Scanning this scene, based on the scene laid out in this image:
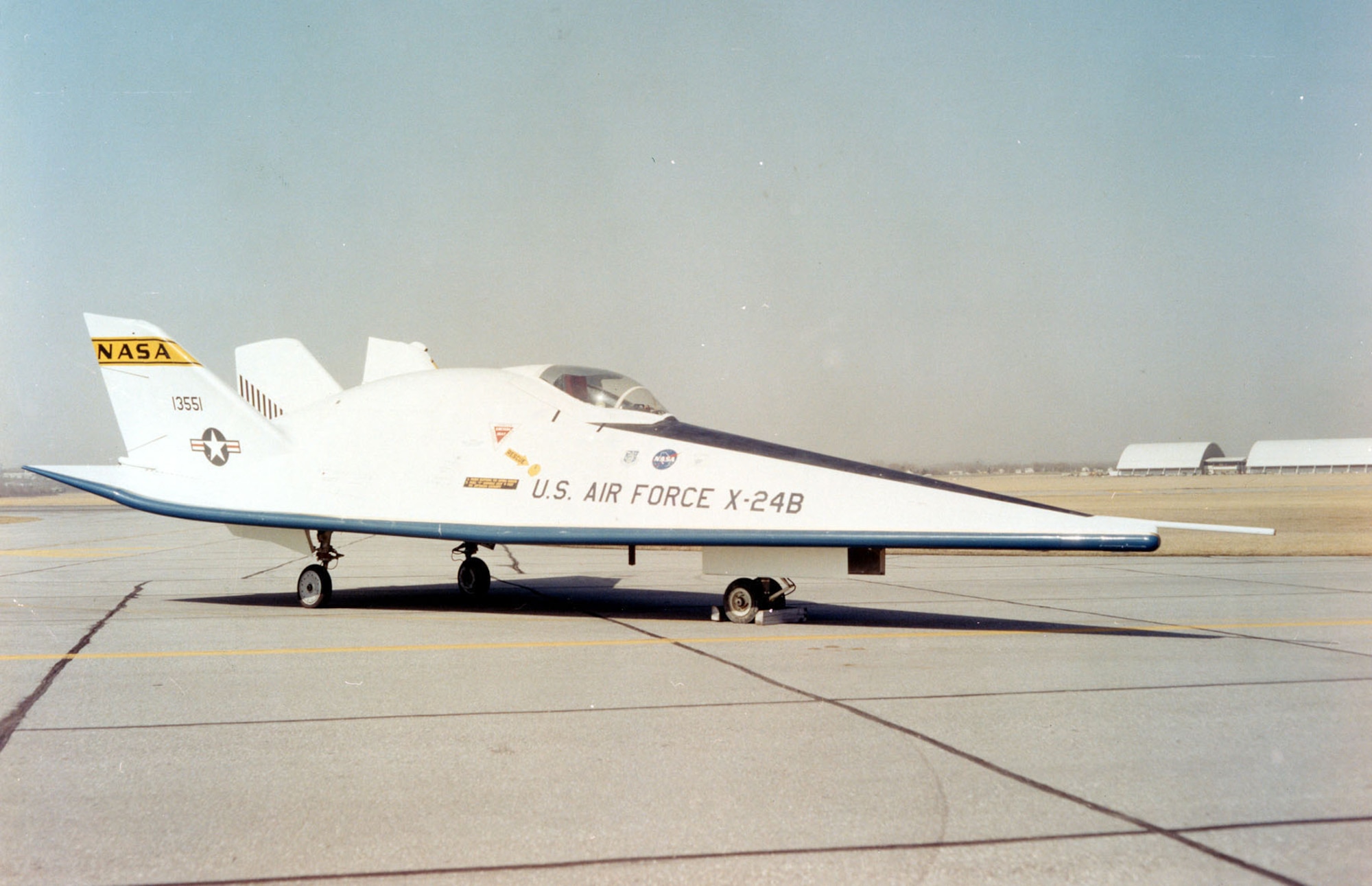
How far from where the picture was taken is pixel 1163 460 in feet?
391

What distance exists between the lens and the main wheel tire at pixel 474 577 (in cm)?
1349

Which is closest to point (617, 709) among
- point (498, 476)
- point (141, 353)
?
point (498, 476)

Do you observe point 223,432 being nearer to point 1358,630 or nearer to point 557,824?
point 557,824

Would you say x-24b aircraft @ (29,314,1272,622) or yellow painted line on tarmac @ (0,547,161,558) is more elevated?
x-24b aircraft @ (29,314,1272,622)

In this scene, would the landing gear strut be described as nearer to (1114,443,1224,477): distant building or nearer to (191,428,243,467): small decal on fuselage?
(191,428,243,467): small decal on fuselage

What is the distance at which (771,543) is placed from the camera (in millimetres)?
9758

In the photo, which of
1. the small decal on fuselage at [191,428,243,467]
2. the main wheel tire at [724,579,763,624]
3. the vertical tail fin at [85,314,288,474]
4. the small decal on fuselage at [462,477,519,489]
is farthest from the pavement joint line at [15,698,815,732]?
the small decal on fuselage at [191,428,243,467]

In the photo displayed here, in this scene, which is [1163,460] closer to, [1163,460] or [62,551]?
[1163,460]

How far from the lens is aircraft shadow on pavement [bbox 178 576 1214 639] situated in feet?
33.9

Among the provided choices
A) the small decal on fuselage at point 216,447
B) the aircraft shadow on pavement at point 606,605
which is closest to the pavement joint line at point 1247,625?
the aircraft shadow on pavement at point 606,605

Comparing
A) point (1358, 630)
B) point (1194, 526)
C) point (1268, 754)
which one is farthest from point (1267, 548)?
point (1268, 754)

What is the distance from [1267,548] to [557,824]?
71.1ft

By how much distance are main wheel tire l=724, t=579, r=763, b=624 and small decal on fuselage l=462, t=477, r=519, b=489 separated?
8.44 feet

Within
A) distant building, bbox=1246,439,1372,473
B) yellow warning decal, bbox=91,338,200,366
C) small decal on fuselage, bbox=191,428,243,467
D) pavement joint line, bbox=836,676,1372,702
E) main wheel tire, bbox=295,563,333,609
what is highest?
distant building, bbox=1246,439,1372,473
